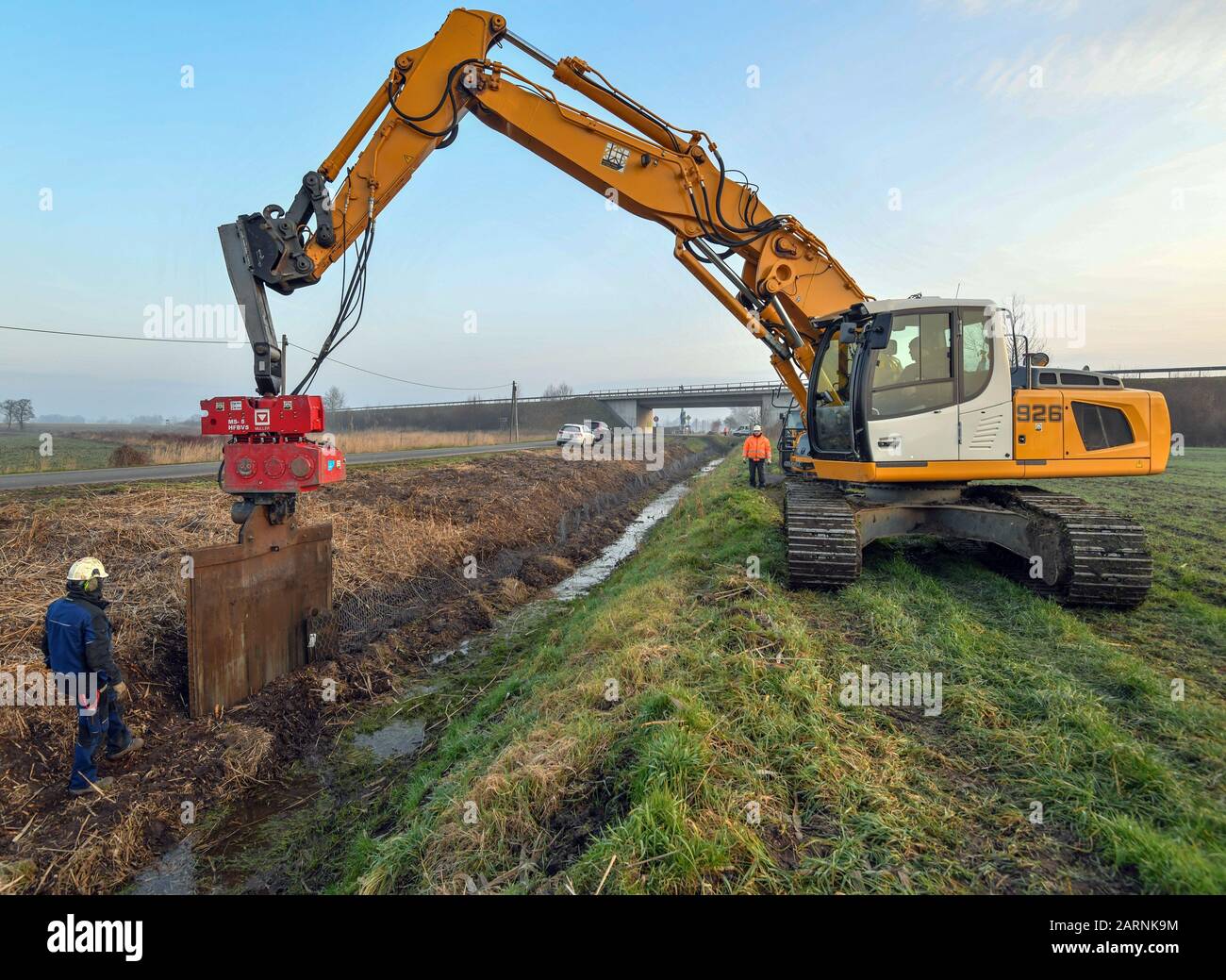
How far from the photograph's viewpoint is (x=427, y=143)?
20.6ft

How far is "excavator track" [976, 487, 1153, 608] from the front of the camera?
5.56 meters

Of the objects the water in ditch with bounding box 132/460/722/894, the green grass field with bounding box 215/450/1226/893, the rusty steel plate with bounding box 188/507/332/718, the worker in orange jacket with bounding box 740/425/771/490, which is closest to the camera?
the green grass field with bounding box 215/450/1226/893

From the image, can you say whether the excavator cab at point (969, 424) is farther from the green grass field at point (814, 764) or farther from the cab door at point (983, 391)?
the green grass field at point (814, 764)

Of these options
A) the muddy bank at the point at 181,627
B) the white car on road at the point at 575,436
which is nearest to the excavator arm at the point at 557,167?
the muddy bank at the point at 181,627

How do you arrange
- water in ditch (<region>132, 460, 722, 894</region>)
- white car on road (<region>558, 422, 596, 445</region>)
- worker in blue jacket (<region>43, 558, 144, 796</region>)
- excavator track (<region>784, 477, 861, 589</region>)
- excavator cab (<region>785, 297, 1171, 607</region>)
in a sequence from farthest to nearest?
1. white car on road (<region>558, 422, 596, 445</region>)
2. excavator cab (<region>785, 297, 1171, 607</region>)
3. excavator track (<region>784, 477, 861, 589</region>)
4. worker in blue jacket (<region>43, 558, 144, 796</region>)
5. water in ditch (<region>132, 460, 722, 894</region>)

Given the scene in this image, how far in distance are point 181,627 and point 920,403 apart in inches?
311

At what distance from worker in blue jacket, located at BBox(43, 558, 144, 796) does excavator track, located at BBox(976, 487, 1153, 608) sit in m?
8.04

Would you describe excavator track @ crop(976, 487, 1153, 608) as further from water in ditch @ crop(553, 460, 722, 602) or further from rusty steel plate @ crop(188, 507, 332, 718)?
rusty steel plate @ crop(188, 507, 332, 718)

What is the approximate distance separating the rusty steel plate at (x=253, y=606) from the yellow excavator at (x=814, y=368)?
0.47 metres

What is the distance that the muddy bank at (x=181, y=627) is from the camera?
413 centimetres
